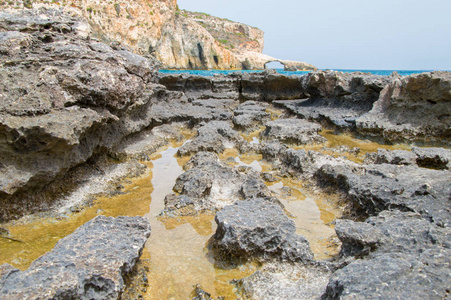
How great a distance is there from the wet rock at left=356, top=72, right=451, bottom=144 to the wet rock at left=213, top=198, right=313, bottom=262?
5.26 m

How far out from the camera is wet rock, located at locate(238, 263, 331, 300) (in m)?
2.10

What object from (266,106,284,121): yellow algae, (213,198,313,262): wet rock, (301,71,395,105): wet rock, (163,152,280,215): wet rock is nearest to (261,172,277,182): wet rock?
(163,152,280,215): wet rock

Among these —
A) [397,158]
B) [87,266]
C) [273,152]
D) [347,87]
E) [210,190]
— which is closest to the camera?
[87,266]

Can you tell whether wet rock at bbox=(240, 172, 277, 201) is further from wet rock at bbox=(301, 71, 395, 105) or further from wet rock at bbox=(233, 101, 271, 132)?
wet rock at bbox=(301, 71, 395, 105)

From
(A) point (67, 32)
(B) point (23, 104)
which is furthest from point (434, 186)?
(A) point (67, 32)

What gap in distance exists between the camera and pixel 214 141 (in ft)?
20.3

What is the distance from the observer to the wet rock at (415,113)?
6488 millimetres

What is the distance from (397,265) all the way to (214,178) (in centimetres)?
273

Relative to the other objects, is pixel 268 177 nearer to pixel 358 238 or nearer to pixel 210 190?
pixel 210 190

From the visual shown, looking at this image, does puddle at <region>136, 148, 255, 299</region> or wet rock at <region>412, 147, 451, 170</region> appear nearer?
puddle at <region>136, 148, 255, 299</region>

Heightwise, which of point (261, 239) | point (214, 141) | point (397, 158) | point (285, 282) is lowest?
point (214, 141)

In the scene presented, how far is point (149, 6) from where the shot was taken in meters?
44.8

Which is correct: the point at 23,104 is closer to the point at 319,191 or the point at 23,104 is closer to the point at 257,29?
the point at 319,191

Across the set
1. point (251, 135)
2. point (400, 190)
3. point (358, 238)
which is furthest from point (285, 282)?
point (251, 135)
